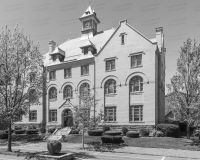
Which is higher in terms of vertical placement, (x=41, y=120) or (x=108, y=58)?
(x=108, y=58)

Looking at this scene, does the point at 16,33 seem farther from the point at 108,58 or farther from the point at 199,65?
the point at 199,65

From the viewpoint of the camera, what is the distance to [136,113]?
960 inches

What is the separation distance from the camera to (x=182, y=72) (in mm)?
20297

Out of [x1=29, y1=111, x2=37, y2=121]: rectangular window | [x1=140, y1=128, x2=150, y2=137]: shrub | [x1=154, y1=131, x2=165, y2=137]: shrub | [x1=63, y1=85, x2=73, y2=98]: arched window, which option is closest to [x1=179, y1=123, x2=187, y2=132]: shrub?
[x1=154, y1=131, x2=165, y2=137]: shrub

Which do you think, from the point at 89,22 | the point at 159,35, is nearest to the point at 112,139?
the point at 159,35

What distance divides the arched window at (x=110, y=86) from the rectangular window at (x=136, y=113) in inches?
164

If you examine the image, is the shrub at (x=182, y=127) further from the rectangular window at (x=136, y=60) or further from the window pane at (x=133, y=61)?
the window pane at (x=133, y=61)

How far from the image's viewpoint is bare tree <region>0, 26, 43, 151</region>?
604 inches

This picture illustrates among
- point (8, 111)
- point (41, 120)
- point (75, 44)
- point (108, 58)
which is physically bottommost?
point (41, 120)

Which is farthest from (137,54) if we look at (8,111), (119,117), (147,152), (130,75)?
(8,111)

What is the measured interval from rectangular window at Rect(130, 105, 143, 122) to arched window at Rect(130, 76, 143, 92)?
2.58 meters

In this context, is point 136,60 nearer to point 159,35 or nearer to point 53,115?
point 159,35

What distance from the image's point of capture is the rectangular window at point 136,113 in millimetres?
24044

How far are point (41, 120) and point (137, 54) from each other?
2168 centimetres
